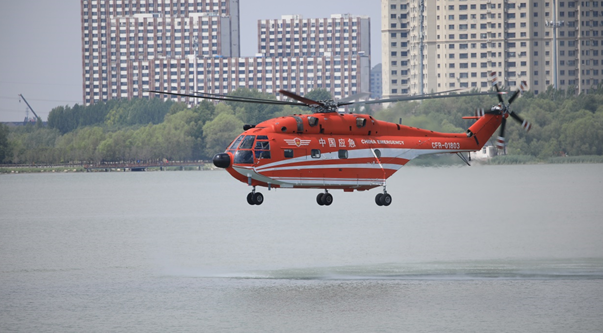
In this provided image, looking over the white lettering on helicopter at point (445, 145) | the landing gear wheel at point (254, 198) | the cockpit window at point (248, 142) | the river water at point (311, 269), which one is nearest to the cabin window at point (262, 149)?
the cockpit window at point (248, 142)

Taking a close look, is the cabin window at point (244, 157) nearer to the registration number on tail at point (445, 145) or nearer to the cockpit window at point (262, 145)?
the cockpit window at point (262, 145)

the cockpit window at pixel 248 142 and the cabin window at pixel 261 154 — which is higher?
the cockpit window at pixel 248 142

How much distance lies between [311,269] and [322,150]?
32.7 meters

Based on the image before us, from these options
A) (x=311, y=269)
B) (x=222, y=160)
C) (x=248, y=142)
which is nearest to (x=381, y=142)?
(x=248, y=142)

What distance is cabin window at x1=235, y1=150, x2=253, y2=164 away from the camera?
5600cm

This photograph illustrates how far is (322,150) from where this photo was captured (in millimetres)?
58656

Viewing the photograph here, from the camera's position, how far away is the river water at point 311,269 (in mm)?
67688

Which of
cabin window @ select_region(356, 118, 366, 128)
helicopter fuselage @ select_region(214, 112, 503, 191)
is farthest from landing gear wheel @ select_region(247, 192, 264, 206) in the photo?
cabin window @ select_region(356, 118, 366, 128)

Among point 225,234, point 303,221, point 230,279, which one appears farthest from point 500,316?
point 303,221

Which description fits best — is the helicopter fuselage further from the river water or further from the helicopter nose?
the river water

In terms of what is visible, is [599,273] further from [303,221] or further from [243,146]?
[303,221]

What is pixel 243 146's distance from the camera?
56.5m

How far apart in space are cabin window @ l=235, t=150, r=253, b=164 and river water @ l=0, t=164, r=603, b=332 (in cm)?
1477

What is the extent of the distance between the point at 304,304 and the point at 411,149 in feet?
54.5
